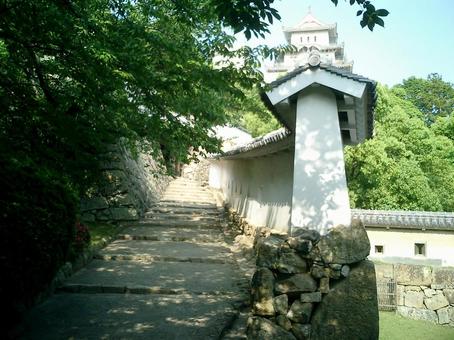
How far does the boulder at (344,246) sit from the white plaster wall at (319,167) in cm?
26

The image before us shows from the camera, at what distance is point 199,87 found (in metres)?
6.66

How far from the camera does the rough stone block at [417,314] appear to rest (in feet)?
48.7

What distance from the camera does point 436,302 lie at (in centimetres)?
1480

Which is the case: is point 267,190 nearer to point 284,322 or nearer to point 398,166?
point 284,322

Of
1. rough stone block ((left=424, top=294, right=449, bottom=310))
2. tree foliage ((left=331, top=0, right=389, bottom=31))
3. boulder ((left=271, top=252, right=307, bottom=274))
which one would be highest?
tree foliage ((left=331, top=0, right=389, bottom=31))

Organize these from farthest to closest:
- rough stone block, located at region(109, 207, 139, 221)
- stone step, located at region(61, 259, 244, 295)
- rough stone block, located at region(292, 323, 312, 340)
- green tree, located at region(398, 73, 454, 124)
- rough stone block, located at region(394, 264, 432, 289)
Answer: green tree, located at region(398, 73, 454, 124) → rough stone block, located at region(394, 264, 432, 289) → rough stone block, located at region(109, 207, 139, 221) → stone step, located at region(61, 259, 244, 295) → rough stone block, located at region(292, 323, 312, 340)

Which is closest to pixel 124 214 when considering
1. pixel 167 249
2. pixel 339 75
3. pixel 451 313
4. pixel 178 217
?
pixel 178 217

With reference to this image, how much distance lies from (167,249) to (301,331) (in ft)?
18.6

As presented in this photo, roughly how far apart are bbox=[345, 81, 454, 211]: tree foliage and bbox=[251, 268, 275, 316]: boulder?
16.3 meters

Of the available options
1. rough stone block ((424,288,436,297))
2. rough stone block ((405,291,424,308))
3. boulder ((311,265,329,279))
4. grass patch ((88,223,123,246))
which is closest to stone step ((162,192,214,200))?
grass patch ((88,223,123,246))

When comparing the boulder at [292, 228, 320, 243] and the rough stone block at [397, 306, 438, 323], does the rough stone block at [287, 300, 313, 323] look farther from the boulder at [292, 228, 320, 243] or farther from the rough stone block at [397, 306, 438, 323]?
the rough stone block at [397, 306, 438, 323]

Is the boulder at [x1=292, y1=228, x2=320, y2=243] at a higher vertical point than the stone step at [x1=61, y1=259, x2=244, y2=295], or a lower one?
higher

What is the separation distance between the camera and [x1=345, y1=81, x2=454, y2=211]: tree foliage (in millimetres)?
20294

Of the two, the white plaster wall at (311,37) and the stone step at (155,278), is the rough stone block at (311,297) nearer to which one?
the stone step at (155,278)
